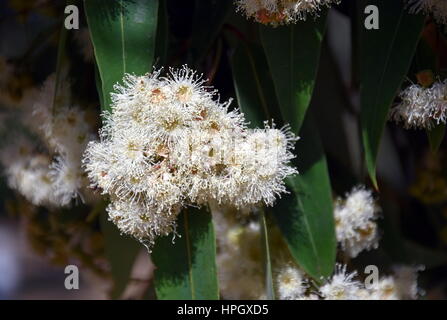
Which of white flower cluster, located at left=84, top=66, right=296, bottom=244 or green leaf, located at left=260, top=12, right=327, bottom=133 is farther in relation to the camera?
green leaf, located at left=260, top=12, right=327, bottom=133

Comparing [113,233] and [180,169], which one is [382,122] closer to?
[180,169]

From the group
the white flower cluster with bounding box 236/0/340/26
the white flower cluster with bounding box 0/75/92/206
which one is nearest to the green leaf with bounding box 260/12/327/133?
the white flower cluster with bounding box 236/0/340/26

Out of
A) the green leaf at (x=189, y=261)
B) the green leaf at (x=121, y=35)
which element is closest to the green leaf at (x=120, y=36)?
the green leaf at (x=121, y=35)

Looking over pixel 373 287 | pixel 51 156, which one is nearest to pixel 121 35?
pixel 51 156

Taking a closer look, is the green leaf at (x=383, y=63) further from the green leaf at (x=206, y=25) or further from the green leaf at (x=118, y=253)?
the green leaf at (x=118, y=253)

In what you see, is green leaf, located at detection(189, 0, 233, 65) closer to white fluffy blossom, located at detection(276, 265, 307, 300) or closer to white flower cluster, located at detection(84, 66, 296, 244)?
white flower cluster, located at detection(84, 66, 296, 244)
